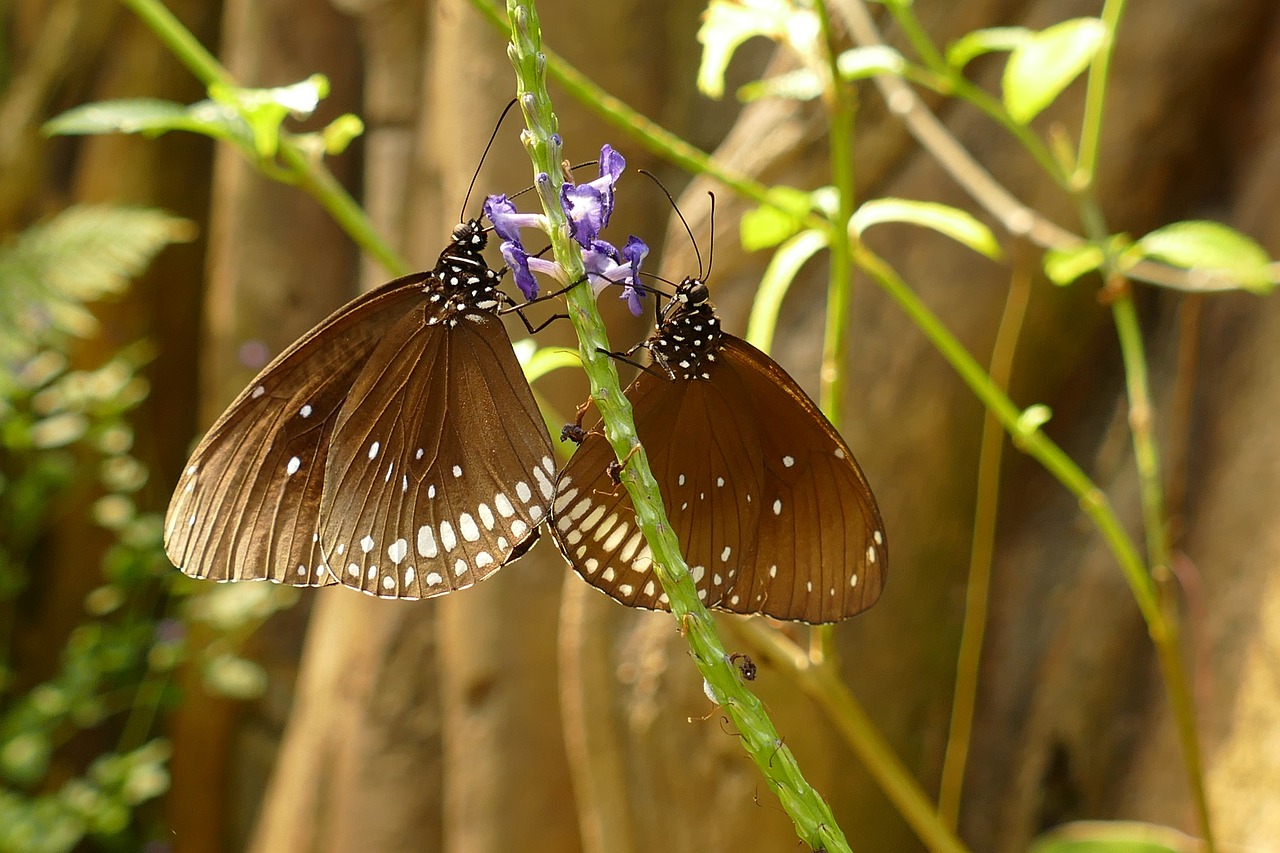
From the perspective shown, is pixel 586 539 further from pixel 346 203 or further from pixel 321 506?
pixel 346 203

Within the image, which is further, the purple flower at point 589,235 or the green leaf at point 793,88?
the green leaf at point 793,88

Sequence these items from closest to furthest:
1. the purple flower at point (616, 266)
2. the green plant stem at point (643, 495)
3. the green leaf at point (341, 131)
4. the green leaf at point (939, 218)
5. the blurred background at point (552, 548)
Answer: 1. the green plant stem at point (643, 495)
2. the purple flower at point (616, 266)
3. the green leaf at point (341, 131)
4. the green leaf at point (939, 218)
5. the blurred background at point (552, 548)

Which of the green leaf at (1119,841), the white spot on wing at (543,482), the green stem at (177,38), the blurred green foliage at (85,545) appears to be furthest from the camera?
the blurred green foliage at (85,545)

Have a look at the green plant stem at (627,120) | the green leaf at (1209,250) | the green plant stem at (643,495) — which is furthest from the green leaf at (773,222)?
the green plant stem at (643,495)

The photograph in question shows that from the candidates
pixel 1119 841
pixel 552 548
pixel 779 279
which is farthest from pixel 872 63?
pixel 552 548

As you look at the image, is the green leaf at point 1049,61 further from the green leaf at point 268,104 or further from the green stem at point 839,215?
the green leaf at point 268,104

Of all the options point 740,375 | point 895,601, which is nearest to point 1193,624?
Answer: point 895,601
